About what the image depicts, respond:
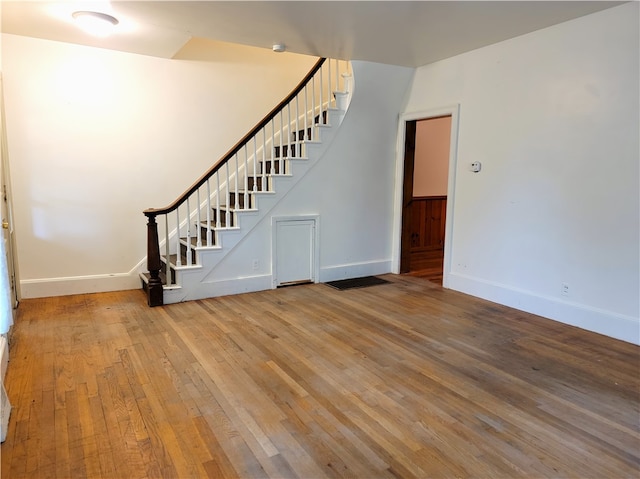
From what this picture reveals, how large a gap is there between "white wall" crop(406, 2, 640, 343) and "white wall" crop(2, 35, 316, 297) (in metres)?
2.81

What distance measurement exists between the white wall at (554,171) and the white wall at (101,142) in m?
2.81

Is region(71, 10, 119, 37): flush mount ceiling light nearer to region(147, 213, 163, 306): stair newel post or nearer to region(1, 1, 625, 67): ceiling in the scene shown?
region(1, 1, 625, 67): ceiling

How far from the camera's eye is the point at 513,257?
418 cm

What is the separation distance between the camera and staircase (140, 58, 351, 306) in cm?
422

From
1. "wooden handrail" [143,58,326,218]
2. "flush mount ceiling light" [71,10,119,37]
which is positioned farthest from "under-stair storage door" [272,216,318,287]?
"flush mount ceiling light" [71,10,119,37]

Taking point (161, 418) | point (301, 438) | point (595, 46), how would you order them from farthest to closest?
1. point (595, 46)
2. point (161, 418)
3. point (301, 438)

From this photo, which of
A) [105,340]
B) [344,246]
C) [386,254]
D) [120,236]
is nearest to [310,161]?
[344,246]

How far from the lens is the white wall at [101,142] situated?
4.24 meters

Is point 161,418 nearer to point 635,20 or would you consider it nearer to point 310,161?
point 310,161

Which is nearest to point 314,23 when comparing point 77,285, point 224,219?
point 224,219

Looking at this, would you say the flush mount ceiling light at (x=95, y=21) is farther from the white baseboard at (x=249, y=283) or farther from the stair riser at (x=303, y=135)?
the white baseboard at (x=249, y=283)

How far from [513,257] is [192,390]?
3.25m

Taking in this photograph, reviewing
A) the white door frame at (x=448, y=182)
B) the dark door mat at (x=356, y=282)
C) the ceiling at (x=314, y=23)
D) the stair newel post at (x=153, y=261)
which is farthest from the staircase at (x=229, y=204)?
the dark door mat at (x=356, y=282)

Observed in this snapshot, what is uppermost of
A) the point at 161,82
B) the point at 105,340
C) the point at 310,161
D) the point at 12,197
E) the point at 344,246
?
the point at 161,82
